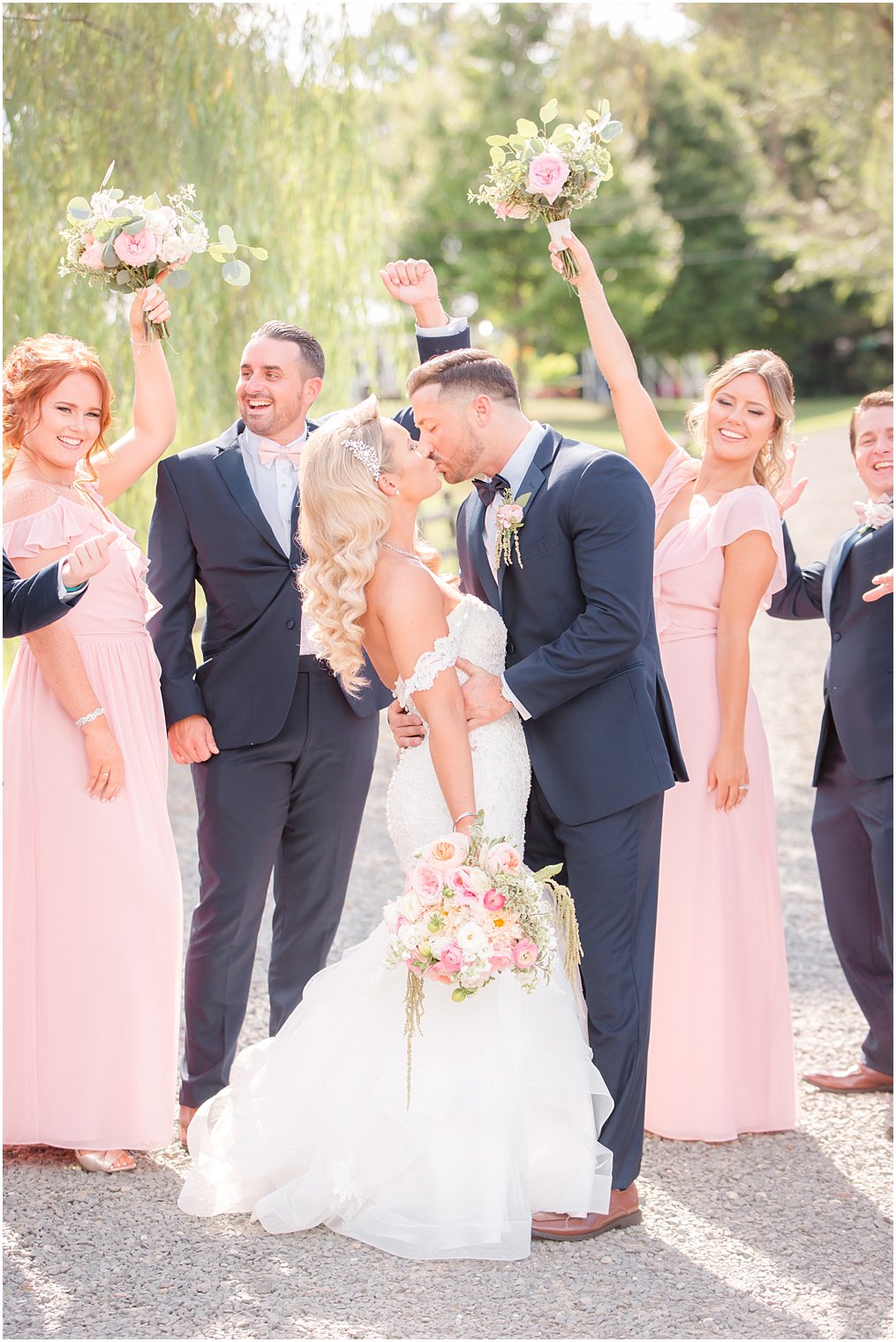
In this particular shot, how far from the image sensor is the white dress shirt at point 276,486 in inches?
171

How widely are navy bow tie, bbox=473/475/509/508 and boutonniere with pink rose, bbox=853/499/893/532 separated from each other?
1.45m

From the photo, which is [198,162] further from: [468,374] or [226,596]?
[468,374]

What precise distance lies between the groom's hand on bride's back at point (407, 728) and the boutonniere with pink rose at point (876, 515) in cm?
174

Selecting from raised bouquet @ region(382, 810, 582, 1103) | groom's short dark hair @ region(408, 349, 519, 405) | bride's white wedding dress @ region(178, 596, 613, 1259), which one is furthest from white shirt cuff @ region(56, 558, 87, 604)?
raised bouquet @ region(382, 810, 582, 1103)

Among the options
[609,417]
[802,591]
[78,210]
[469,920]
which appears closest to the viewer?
[469,920]

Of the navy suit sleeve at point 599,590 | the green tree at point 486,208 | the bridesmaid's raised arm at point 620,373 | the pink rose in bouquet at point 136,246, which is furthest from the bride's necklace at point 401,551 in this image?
the green tree at point 486,208

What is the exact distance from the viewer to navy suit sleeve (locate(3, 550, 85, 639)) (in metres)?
3.67

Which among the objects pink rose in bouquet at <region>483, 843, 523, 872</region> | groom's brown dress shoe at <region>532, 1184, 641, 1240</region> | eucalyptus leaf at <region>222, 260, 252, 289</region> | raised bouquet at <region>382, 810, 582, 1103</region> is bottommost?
groom's brown dress shoe at <region>532, 1184, 641, 1240</region>

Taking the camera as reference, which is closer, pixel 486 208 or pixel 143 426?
pixel 143 426

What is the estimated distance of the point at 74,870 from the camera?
4.02 m

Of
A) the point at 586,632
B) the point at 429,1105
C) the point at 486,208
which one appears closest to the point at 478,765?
the point at 586,632

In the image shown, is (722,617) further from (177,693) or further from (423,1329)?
(423,1329)

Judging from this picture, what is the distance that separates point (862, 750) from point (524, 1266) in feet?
6.63

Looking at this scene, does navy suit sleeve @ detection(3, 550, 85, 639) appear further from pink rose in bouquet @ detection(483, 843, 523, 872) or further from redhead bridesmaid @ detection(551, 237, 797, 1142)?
redhead bridesmaid @ detection(551, 237, 797, 1142)
